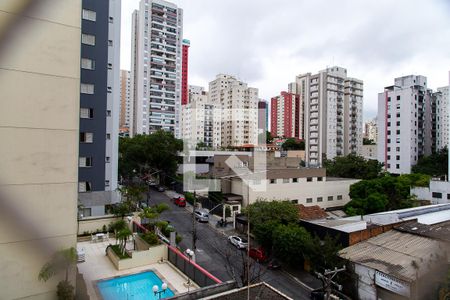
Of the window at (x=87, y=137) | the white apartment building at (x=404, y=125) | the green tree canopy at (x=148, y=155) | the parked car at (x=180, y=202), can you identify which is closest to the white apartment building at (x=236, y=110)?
the white apartment building at (x=404, y=125)

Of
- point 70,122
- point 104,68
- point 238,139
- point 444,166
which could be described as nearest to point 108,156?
point 104,68

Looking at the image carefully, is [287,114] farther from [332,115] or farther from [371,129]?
[371,129]

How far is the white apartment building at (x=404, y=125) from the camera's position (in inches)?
643

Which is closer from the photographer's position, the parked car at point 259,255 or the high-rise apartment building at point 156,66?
the parked car at point 259,255

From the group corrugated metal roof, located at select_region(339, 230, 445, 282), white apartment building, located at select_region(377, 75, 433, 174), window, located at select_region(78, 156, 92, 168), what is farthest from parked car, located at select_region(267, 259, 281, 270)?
white apartment building, located at select_region(377, 75, 433, 174)

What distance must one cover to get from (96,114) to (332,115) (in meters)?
16.7

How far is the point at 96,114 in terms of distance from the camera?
805cm

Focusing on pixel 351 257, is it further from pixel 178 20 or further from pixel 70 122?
pixel 178 20

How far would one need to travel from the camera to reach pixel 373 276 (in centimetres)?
461

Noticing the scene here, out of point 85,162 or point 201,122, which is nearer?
point 85,162

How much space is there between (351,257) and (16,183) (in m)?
5.13

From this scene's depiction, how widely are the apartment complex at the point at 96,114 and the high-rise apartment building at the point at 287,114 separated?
80.9 feet

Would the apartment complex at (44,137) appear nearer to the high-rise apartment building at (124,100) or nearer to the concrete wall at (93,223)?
the concrete wall at (93,223)

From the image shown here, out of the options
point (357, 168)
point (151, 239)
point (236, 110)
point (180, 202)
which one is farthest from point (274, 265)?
point (236, 110)
